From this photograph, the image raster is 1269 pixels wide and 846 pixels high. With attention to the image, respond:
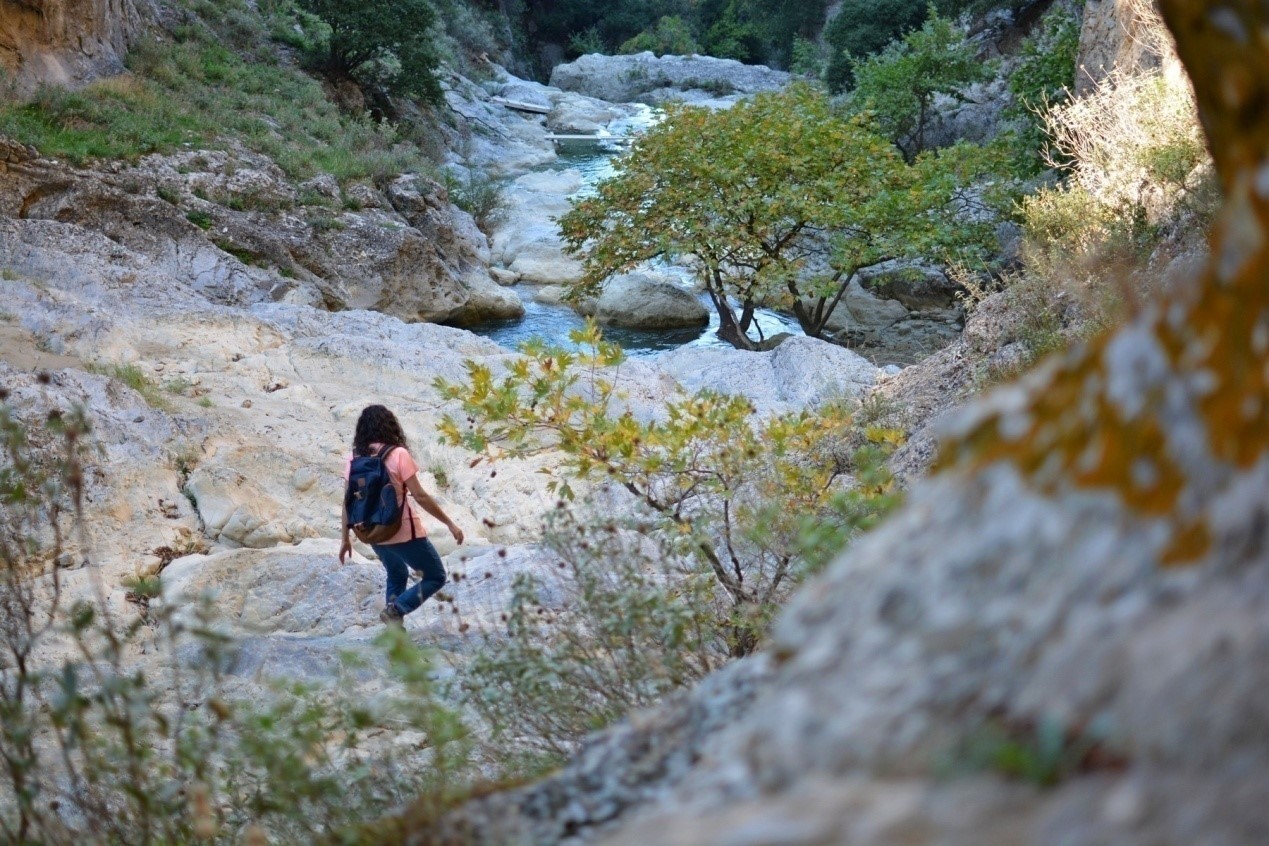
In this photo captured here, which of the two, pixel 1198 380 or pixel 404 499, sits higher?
pixel 1198 380

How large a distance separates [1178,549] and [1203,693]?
18 cm

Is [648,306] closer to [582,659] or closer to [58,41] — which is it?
[58,41]

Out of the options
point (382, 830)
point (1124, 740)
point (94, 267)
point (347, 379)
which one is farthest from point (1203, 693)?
point (94, 267)

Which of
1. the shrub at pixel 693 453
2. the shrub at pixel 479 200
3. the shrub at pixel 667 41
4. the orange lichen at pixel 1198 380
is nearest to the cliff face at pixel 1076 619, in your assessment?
the orange lichen at pixel 1198 380

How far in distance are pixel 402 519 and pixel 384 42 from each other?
20.4 metres

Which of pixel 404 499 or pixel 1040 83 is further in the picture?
pixel 1040 83

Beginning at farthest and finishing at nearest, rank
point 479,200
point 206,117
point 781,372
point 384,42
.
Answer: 1. point 384,42
2. point 479,200
3. point 206,117
4. point 781,372

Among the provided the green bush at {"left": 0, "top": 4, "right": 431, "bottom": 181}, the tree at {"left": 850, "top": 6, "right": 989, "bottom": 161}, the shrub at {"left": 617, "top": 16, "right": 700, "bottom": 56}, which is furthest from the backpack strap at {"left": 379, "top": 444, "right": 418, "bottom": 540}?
the shrub at {"left": 617, "top": 16, "right": 700, "bottom": 56}

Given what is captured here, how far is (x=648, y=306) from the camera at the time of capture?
16.8 metres

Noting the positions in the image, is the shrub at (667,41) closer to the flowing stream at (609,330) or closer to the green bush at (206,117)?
the green bush at (206,117)

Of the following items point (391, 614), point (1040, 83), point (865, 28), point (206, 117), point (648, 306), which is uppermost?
point (865, 28)

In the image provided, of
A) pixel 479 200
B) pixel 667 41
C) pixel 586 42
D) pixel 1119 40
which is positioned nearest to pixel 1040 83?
pixel 1119 40

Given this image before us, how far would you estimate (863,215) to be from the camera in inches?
500

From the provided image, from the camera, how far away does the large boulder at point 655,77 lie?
39.3m
